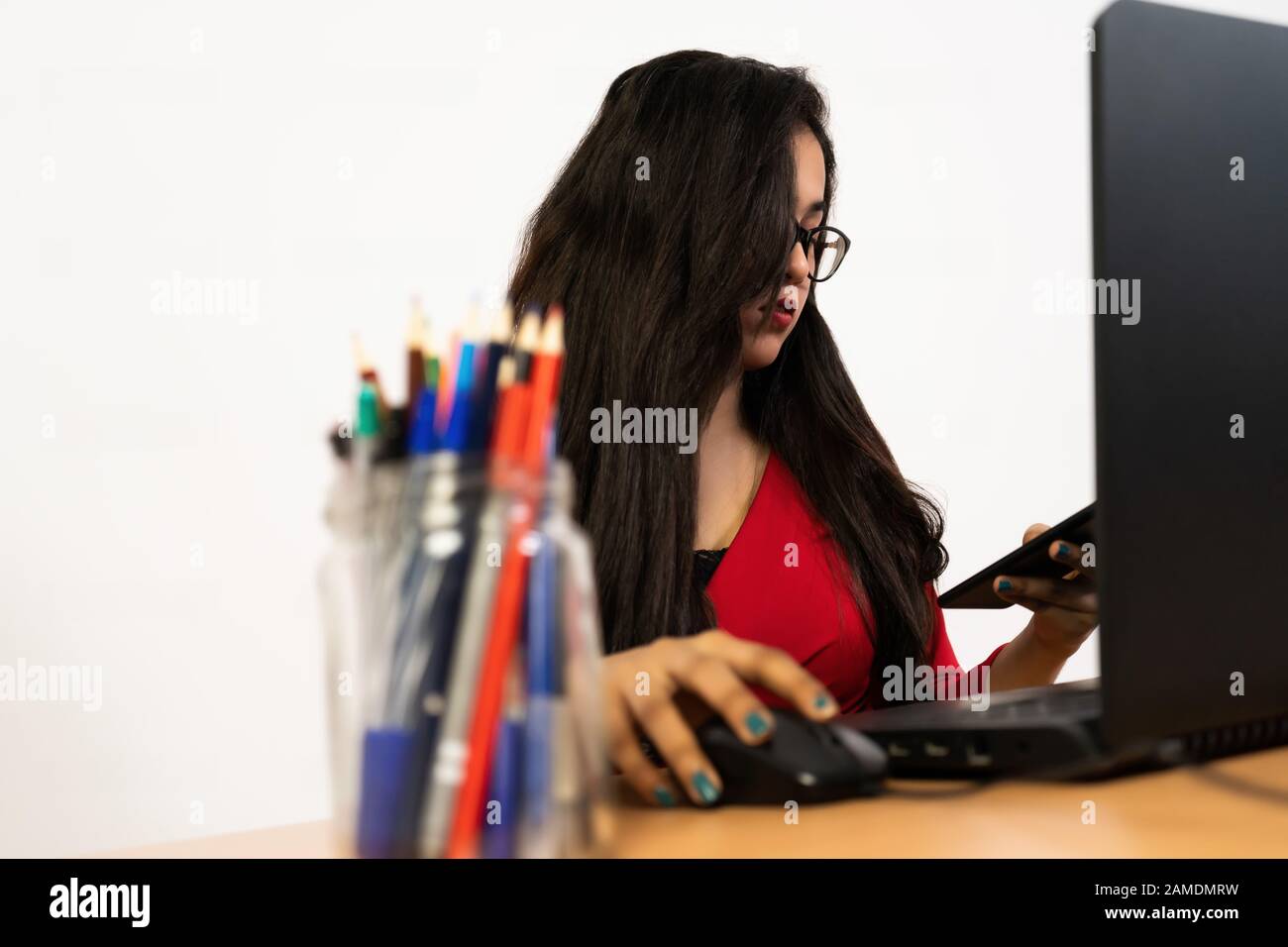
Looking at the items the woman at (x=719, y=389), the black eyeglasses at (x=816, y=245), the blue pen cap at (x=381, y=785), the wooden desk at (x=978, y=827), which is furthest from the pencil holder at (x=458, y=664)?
the black eyeglasses at (x=816, y=245)

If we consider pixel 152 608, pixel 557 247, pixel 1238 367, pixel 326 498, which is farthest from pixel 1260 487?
pixel 152 608

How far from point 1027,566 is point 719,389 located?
0.72m

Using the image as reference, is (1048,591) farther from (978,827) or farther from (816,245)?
(816,245)

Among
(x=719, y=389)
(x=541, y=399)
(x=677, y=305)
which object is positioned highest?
(x=677, y=305)

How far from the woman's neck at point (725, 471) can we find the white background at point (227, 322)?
811mm

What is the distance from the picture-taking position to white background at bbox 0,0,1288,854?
2299 millimetres

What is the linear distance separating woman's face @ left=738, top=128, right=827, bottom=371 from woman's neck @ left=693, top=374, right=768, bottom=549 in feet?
0.25

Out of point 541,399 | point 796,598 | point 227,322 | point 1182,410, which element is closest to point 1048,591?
point 1182,410

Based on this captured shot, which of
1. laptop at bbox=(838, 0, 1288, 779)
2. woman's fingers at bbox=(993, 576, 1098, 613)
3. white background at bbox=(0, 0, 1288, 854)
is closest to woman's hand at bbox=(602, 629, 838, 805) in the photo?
laptop at bbox=(838, 0, 1288, 779)

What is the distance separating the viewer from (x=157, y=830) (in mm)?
2326

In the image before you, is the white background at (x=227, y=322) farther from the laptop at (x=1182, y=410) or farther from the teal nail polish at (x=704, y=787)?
the teal nail polish at (x=704, y=787)

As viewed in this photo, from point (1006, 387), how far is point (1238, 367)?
2.17 m

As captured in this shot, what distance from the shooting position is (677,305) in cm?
151

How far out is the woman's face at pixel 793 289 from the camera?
5.00 ft
